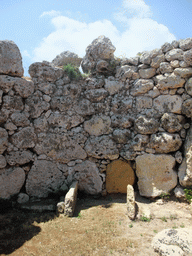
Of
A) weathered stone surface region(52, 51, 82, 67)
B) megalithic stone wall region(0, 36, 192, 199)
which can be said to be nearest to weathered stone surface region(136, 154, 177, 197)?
megalithic stone wall region(0, 36, 192, 199)

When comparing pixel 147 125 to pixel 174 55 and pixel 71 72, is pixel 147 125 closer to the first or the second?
pixel 174 55

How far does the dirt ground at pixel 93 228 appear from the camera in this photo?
11.3ft

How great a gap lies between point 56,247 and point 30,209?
1692 mm

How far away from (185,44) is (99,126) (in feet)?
10.4

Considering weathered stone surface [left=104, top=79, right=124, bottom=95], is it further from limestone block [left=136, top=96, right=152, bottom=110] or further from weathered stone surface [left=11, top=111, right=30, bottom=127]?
weathered stone surface [left=11, top=111, right=30, bottom=127]

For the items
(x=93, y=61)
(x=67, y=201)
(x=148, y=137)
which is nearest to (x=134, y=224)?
(x=67, y=201)

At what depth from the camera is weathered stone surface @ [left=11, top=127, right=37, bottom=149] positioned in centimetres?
546

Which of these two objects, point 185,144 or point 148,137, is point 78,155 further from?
point 185,144

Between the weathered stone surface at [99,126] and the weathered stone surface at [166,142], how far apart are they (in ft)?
4.46

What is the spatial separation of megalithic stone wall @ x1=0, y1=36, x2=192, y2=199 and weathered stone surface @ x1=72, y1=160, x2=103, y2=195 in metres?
0.03

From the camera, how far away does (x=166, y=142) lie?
203 inches

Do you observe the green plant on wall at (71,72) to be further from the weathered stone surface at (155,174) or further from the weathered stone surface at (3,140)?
the weathered stone surface at (155,174)

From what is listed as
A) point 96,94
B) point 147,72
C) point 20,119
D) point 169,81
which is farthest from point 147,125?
point 20,119

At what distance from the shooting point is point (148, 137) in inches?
215
